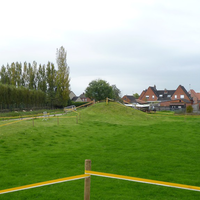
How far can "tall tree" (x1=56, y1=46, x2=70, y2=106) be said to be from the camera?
203 feet

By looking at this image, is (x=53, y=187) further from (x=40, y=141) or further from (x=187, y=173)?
(x=40, y=141)

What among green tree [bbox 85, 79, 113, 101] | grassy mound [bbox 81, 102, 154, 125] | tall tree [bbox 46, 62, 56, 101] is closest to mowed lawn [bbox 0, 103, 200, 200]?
grassy mound [bbox 81, 102, 154, 125]

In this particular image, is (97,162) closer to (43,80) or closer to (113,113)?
(113,113)

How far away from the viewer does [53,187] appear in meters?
8.02

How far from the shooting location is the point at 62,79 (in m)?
61.7

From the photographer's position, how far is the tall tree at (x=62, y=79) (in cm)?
6188

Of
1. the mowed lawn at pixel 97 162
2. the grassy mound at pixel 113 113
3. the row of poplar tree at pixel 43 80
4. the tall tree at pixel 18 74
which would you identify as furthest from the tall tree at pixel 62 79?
the mowed lawn at pixel 97 162

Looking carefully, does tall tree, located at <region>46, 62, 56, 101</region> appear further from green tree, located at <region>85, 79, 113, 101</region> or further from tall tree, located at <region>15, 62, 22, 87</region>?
green tree, located at <region>85, 79, 113, 101</region>

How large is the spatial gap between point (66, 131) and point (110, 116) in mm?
15255

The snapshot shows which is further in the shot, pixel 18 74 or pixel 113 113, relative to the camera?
pixel 18 74

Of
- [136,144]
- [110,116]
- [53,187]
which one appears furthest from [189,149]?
[110,116]

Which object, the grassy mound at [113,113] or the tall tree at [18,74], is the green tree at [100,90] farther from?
the grassy mound at [113,113]

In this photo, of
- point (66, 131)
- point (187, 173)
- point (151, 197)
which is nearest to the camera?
point (151, 197)

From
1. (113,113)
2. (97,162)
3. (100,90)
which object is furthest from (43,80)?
(97,162)
